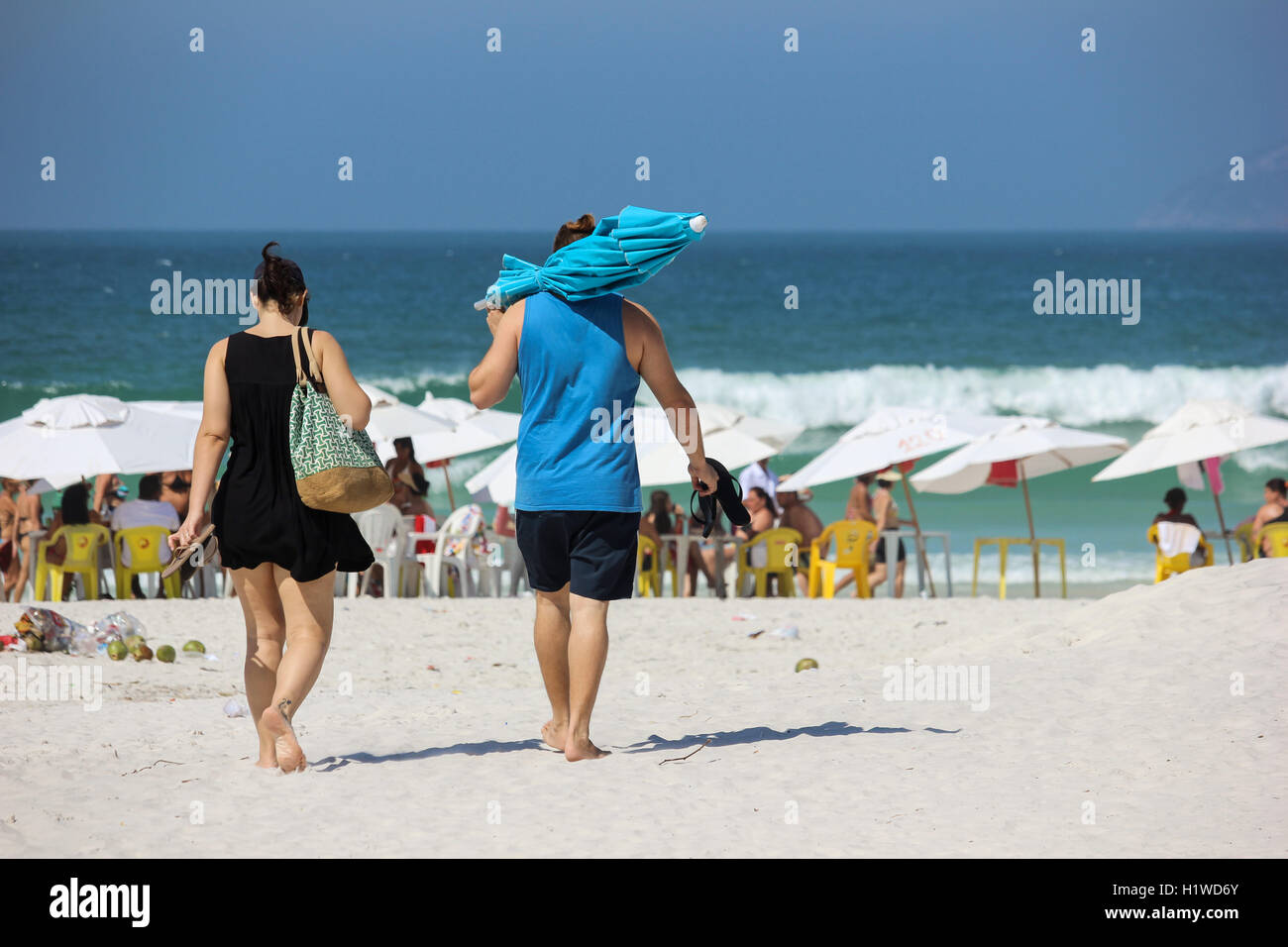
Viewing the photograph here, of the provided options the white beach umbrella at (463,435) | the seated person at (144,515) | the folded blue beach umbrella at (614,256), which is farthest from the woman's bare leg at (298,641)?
the white beach umbrella at (463,435)

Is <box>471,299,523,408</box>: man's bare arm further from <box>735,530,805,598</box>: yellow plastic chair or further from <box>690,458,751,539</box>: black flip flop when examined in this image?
<box>735,530,805,598</box>: yellow plastic chair

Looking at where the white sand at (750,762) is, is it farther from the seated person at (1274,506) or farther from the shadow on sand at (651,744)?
the seated person at (1274,506)

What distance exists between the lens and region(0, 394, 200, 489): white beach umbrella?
34.3 ft

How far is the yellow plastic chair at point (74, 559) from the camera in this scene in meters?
10.3

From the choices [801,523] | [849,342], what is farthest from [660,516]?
[849,342]

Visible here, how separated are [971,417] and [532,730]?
8.24 meters

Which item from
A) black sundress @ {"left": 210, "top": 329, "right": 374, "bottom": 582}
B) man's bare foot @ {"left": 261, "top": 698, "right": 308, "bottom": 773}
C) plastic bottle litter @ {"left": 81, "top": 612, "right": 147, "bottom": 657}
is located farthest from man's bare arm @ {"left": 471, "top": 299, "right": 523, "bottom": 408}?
plastic bottle litter @ {"left": 81, "top": 612, "right": 147, "bottom": 657}

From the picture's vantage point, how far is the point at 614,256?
438 cm

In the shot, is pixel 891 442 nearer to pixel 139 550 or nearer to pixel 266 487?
pixel 139 550

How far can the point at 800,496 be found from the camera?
1229 cm

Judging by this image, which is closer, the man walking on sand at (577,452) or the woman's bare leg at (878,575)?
the man walking on sand at (577,452)

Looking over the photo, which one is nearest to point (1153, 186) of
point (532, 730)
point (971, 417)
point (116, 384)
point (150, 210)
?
point (150, 210)

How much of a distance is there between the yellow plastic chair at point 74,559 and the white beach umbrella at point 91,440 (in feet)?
1.37

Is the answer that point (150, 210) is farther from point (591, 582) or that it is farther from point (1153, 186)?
point (591, 582)
